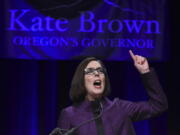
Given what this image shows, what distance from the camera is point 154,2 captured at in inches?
132

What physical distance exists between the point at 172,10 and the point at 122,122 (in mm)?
2088

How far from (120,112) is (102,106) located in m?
0.13

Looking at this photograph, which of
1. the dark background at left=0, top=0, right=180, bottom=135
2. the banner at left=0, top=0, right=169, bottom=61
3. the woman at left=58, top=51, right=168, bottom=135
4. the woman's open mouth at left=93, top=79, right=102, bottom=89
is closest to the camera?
the woman at left=58, top=51, right=168, bottom=135

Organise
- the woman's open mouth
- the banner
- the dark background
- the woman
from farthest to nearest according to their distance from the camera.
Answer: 1. the dark background
2. the banner
3. the woman's open mouth
4. the woman

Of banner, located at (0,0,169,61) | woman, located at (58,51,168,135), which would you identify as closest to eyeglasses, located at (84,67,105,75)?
woman, located at (58,51,168,135)

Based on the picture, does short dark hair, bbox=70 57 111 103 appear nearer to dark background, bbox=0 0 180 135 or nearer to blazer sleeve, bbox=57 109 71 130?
blazer sleeve, bbox=57 109 71 130

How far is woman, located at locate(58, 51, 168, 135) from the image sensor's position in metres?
1.77

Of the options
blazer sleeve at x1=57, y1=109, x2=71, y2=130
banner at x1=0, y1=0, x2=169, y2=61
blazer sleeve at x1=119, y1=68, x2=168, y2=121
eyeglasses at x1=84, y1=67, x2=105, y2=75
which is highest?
banner at x1=0, y1=0, x2=169, y2=61

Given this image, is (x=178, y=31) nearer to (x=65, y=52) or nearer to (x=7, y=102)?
(x=65, y=52)

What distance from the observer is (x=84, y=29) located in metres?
3.39

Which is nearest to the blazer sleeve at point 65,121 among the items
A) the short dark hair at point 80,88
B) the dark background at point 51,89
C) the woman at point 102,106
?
the woman at point 102,106

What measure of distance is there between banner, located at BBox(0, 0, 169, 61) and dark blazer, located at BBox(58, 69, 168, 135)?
1.49m

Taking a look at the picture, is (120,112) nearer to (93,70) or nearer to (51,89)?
(93,70)

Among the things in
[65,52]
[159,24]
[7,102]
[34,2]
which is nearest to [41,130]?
[7,102]
